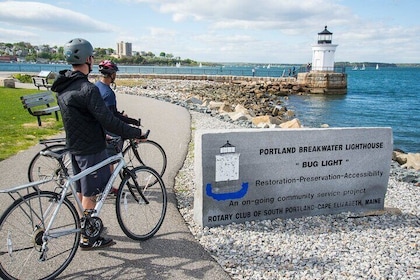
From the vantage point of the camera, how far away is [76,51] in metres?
4.14

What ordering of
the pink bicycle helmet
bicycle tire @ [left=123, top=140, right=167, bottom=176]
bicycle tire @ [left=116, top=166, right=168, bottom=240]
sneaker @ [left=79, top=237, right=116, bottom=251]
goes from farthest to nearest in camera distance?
bicycle tire @ [left=123, top=140, right=167, bottom=176] < the pink bicycle helmet < bicycle tire @ [left=116, top=166, right=168, bottom=240] < sneaker @ [left=79, top=237, right=116, bottom=251]

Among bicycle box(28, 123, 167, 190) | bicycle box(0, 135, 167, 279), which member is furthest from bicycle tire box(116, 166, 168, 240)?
bicycle box(28, 123, 167, 190)

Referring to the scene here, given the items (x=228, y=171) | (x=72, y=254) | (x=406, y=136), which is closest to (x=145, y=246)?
(x=72, y=254)

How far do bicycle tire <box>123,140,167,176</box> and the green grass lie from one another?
3799 millimetres

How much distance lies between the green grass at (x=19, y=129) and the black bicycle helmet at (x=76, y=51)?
5.52 metres

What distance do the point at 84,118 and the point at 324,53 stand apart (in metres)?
54.9

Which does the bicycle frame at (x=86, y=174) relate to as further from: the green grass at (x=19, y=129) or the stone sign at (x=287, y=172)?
the green grass at (x=19, y=129)

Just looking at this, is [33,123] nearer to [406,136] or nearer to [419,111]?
[406,136]

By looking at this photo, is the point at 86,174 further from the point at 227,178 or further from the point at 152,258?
the point at 227,178

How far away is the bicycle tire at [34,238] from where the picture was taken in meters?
3.79

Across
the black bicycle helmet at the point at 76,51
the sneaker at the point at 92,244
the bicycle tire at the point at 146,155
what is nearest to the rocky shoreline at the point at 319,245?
the bicycle tire at the point at 146,155

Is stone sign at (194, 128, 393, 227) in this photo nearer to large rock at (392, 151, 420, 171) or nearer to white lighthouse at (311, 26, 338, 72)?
large rock at (392, 151, 420, 171)

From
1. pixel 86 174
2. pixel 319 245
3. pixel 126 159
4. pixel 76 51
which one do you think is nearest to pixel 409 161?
pixel 319 245

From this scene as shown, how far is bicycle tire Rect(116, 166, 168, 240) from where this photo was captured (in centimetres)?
475
